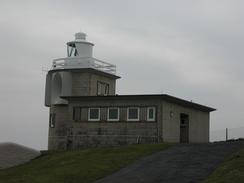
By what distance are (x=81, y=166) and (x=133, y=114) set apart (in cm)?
1429

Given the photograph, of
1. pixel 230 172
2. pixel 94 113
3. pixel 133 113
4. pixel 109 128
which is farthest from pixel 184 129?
pixel 230 172

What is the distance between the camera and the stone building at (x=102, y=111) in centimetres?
3516

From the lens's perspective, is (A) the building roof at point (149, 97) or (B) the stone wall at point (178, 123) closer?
(A) the building roof at point (149, 97)

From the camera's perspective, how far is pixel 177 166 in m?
19.5

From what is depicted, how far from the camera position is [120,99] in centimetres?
3628

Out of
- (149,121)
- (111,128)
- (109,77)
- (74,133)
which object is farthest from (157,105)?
(109,77)

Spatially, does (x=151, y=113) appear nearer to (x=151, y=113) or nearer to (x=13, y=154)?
(x=151, y=113)

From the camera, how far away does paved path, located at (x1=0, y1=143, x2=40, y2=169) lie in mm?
28531

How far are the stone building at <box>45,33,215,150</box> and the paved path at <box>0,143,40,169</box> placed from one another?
24.7ft

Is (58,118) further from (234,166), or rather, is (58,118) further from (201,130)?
(234,166)

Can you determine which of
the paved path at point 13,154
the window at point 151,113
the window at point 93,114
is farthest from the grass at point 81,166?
the window at point 93,114

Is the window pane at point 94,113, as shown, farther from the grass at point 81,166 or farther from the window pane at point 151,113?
the grass at point 81,166

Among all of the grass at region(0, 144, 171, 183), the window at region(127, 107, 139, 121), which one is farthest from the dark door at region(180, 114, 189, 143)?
the grass at region(0, 144, 171, 183)

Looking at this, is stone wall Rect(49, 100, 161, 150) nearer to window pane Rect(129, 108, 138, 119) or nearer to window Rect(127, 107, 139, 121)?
window Rect(127, 107, 139, 121)
